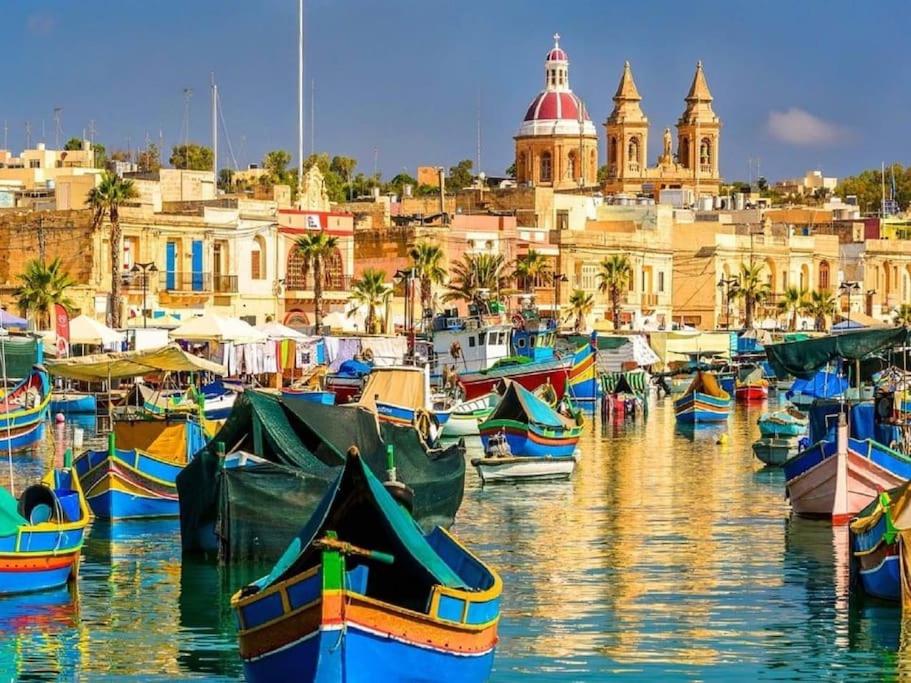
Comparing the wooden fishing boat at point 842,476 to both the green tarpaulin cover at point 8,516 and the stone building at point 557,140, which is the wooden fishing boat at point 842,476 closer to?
the green tarpaulin cover at point 8,516

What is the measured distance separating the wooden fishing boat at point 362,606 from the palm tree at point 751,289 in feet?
298

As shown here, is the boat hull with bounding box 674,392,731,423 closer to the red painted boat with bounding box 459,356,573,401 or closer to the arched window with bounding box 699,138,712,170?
the red painted boat with bounding box 459,356,573,401

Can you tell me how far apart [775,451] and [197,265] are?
125 ft

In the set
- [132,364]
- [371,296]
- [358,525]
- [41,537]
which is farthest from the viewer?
[371,296]

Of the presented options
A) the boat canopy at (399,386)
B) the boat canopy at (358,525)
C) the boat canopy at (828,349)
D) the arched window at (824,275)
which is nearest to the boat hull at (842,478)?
the boat canopy at (828,349)

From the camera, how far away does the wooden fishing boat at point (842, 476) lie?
3384cm

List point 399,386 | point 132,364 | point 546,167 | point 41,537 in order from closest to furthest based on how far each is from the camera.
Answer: point 41,537, point 399,386, point 132,364, point 546,167

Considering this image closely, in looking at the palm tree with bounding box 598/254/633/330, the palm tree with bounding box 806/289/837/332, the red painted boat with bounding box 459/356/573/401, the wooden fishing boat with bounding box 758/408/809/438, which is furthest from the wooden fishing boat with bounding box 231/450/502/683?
the palm tree with bounding box 806/289/837/332

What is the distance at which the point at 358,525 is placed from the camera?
757 inches

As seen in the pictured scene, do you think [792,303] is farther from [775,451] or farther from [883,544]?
[883,544]

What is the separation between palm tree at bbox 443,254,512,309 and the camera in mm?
92500

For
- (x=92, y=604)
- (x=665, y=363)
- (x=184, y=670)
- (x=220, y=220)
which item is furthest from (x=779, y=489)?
(x=665, y=363)

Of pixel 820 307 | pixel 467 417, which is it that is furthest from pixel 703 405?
pixel 820 307

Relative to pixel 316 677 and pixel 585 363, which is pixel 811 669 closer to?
pixel 316 677
